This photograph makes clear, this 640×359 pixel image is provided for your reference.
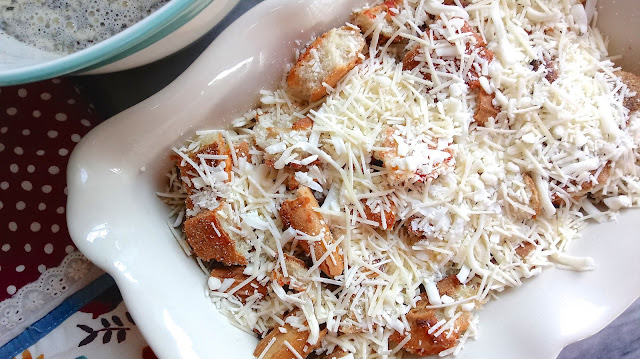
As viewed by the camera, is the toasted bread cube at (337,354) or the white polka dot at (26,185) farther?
the white polka dot at (26,185)

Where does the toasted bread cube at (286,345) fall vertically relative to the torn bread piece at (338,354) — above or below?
above

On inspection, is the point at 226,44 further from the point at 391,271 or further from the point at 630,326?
the point at 630,326

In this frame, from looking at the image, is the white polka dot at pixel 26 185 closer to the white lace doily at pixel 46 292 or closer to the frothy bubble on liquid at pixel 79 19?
the white lace doily at pixel 46 292

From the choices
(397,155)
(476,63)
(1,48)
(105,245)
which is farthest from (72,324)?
(476,63)

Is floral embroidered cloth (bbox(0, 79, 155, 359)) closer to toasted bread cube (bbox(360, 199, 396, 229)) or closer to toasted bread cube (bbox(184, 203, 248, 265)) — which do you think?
toasted bread cube (bbox(184, 203, 248, 265))

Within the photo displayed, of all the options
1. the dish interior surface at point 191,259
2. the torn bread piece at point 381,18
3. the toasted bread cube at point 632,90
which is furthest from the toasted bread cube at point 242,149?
the toasted bread cube at point 632,90

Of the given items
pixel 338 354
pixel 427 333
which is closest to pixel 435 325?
pixel 427 333
